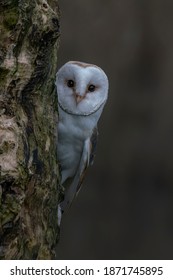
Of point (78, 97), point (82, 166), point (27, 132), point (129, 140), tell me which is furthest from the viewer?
point (129, 140)

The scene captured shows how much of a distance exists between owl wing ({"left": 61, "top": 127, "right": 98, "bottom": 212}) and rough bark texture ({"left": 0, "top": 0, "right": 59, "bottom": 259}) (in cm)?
58

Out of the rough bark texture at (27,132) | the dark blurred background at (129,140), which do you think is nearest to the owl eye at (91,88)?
the rough bark texture at (27,132)

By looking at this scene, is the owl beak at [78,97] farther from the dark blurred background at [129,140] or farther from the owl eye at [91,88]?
the dark blurred background at [129,140]

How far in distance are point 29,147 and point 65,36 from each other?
3036mm

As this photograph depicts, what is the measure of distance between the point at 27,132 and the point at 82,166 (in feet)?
2.82

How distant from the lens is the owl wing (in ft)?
12.4

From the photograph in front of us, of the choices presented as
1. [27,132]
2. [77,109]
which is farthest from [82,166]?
[27,132]

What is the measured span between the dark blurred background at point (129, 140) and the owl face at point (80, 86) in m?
2.41

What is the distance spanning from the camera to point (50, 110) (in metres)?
3.25

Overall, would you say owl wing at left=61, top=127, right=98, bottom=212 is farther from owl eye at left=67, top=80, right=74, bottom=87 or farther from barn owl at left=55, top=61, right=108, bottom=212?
owl eye at left=67, top=80, right=74, bottom=87

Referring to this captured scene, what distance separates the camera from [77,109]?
3633 mm

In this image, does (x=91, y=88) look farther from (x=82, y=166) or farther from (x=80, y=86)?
(x=82, y=166)

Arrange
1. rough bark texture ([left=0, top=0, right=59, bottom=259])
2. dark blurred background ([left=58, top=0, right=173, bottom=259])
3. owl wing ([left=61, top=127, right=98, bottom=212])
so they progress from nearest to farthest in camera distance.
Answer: rough bark texture ([left=0, top=0, right=59, bottom=259]) → owl wing ([left=61, top=127, right=98, bottom=212]) → dark blurred background ([left=58, top=0, right=173, bottom=259])

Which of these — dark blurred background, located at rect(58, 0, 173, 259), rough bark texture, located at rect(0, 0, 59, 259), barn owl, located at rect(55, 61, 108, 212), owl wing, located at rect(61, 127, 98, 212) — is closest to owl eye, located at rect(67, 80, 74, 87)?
barn owl, located at rect(55, 61, 108, 212)
